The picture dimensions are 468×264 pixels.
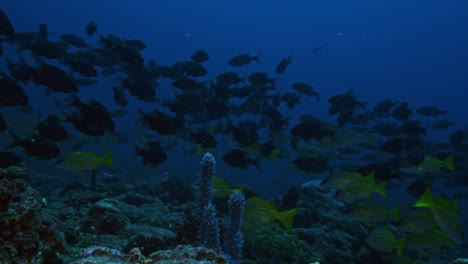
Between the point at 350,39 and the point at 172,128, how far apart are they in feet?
403

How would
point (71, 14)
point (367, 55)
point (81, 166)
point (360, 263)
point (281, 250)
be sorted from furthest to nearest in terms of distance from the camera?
point (367, 55) < point (71, 14) < point (360, 263) < point (281, 250) < point (81, 166)

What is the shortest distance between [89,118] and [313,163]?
5.37 metres

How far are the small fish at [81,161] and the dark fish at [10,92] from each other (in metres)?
1.27

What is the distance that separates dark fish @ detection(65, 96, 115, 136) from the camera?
4945 millimetres

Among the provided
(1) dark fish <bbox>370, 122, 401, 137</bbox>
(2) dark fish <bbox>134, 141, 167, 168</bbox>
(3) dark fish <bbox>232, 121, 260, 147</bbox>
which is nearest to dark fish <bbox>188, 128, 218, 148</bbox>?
(3) dark fish <bbox>232, 121, 260, 147</bbox>

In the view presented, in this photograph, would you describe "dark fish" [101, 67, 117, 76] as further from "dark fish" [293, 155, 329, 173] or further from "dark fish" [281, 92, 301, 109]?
"dark fish" [293, 155, 329, 173]

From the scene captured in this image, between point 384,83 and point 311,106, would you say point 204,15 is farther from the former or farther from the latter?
point 384,83

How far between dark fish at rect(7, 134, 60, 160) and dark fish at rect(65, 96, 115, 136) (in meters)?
0.85

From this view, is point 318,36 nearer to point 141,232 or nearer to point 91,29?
point 91,29

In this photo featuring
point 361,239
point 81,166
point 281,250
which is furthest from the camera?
point 361,239

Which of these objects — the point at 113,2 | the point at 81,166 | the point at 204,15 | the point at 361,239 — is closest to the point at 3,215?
the point at 81,166

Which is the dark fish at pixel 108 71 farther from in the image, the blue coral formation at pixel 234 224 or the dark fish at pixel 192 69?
the blue coral formation at pixel 234 224

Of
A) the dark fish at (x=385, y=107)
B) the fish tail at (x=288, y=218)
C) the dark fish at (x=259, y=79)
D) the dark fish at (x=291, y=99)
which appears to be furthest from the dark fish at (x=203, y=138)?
the dark fish at (x=385, y=107)

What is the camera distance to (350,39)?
111000mm
